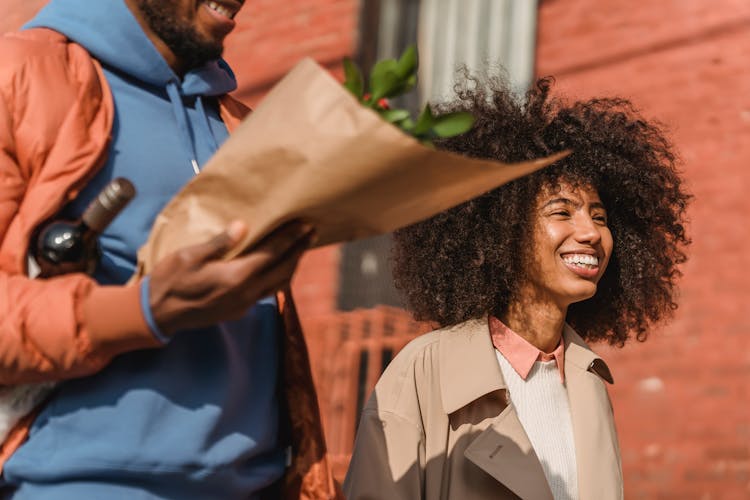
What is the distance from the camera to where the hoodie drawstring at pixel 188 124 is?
2.07 m

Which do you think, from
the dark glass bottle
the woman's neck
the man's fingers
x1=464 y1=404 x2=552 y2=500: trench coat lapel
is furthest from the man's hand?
the woman's neck

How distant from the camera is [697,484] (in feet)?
19.5

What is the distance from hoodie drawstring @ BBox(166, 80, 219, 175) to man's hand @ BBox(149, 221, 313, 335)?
39 centimetres

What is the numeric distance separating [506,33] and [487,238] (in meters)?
4.24

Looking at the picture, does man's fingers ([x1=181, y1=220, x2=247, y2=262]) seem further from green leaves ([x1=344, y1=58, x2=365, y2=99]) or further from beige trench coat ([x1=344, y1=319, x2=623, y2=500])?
beige trench coat ([x1=344, y1=319, x2=623, y2=500])

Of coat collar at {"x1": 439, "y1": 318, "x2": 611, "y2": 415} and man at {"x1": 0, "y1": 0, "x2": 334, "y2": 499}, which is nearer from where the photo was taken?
man at {"x1": 0, "y1": 0, "x2": 334, "y2": 499}

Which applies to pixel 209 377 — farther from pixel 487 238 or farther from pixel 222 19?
pixel 487 238

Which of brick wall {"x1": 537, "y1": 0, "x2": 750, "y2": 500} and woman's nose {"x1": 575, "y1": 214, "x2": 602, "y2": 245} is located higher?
woman's nose {"x1": 575, "y1": 214, "x2": 602, "y2": 245}

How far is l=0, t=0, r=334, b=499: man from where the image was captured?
170 centimetres

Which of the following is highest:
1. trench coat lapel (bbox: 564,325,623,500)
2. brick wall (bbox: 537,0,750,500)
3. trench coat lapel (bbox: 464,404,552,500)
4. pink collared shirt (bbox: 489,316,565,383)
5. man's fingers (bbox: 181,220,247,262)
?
man's fingers (bbox: 181,220,247,262)

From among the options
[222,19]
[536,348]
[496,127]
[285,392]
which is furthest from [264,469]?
[496,127]

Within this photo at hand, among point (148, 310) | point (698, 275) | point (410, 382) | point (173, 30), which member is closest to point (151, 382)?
point (148, 310)

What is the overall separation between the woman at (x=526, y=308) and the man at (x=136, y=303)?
3.05ft

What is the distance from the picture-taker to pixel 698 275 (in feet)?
20.3
